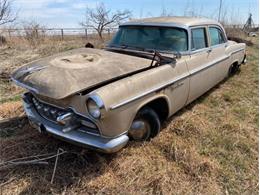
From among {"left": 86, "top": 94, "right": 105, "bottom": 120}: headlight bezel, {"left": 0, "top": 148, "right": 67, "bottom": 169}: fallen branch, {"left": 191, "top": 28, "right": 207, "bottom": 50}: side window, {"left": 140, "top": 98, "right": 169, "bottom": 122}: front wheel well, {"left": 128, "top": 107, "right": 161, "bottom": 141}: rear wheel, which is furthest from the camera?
{"left": 191, "top": 28, "right": 207, "bottom": 50}: side window

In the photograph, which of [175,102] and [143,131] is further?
[175,102]

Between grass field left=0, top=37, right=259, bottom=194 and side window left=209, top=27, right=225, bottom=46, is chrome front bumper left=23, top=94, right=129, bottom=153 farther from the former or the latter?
side window left=209, top=27, right=225, bottom=46

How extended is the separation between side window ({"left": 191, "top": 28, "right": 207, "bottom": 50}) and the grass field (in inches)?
41.9

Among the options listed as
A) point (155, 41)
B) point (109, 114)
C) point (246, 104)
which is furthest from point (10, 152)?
point (246, 104)

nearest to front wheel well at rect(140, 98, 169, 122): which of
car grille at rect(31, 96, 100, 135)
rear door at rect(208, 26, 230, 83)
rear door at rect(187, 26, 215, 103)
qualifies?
rear door at rect(187, 26, 215, 103)

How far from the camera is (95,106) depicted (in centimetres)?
253

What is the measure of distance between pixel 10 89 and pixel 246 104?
4664 millimetres

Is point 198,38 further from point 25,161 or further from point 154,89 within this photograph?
point 25,161

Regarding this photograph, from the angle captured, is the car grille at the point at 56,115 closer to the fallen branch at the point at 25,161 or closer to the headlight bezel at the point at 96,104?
the headlight bezel at the point at 96,104

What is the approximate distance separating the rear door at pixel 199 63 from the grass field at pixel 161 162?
45cm

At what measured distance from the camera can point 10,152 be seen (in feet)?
10.5

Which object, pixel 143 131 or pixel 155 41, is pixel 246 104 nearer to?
pixel 155 41

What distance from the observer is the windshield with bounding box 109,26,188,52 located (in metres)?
3.83

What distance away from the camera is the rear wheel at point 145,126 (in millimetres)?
3033
